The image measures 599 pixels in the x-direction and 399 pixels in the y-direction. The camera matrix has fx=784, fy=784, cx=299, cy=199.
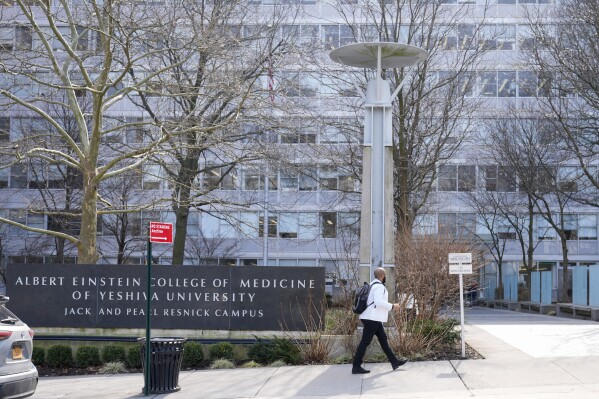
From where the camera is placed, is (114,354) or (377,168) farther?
(114,354)

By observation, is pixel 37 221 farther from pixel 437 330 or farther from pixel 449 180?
pixel 437 330

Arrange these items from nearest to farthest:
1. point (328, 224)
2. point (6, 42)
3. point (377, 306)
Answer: point (377, 306)
point (6, 42)
point (328, 224)

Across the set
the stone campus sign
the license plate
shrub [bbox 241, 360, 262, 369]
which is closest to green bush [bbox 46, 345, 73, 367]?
the stone campus sign

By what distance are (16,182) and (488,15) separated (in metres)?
25.9

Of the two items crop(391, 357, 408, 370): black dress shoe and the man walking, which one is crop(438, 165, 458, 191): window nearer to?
crop(391, 357, 408, 370): black dress shoe

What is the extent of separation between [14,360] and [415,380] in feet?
20.4

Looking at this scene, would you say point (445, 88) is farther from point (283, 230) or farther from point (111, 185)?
point (283, 230)

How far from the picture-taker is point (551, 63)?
2697cm

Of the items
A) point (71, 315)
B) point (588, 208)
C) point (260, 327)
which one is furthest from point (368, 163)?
point (588, 208)

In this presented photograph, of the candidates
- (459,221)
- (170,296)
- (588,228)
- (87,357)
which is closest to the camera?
(87,357)

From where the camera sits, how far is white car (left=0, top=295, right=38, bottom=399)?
10.4m

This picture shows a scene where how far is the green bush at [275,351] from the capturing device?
613 inches

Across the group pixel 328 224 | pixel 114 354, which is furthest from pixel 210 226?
pixel 114 354

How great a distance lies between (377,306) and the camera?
43.2ft
